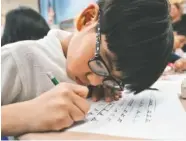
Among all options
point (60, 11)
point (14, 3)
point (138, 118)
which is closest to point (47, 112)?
point (138, 118)

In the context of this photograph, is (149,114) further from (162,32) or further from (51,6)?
(51,6)

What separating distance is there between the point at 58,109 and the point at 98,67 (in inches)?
6.6

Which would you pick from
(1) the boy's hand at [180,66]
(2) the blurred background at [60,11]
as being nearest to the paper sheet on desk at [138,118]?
(1) the boy's hand at [180,66]

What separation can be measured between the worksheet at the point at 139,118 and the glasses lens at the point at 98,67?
0.07 m

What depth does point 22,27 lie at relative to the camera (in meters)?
1.19

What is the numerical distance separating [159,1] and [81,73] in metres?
0.21

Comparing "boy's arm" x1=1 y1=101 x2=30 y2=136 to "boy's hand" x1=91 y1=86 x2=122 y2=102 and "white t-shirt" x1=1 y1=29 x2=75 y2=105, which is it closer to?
"white t-shirt" x1=1 y1=29 x2=75 y2=105

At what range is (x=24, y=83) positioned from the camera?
2.00 feet

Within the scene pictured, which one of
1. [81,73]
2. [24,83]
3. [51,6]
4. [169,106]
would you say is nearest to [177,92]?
[169,106]

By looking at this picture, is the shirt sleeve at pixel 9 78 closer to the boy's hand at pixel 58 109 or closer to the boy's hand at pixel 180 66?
the boy's hand at pixel 58 109

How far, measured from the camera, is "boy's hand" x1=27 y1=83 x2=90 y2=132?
43 cm

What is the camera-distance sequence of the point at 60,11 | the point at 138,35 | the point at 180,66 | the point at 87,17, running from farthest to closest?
the point at 60,11 < the point at 180,66 < the point at 87,17 < the point at 138,35

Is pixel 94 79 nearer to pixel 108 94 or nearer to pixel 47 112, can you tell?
pixel 108 94

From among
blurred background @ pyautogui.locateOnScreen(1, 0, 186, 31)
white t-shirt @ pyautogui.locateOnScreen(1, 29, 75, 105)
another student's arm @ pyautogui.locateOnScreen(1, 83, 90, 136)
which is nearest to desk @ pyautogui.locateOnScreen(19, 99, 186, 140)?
another student's arm @ pyautogui.locateOnScreen(1, 83, 90, 136)
